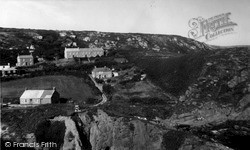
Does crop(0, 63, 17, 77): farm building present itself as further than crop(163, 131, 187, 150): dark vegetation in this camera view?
Yes

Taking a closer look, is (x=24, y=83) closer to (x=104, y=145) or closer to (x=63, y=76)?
(x=63, y=76)

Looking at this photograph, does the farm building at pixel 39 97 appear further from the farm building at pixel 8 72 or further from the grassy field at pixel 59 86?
the farm building at pixel 8 72

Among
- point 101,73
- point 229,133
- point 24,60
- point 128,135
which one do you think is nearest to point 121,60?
A: point 101,73

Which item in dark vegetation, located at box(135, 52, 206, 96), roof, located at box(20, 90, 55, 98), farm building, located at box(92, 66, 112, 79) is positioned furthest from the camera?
farm building, located at box(92, 66, 112, 79)

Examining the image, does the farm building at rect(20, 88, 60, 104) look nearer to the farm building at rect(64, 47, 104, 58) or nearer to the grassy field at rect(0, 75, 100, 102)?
the grassy field at rect(0, 75, 100, 102)

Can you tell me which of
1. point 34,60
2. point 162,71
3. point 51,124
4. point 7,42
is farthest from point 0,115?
point 7,42

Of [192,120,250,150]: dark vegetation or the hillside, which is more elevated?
the hillside

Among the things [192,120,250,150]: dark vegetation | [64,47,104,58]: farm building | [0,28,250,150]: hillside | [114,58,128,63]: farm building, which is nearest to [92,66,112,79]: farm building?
[0,28,250,150]: hillside

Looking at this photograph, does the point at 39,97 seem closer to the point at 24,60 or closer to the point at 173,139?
the point at 173,139
